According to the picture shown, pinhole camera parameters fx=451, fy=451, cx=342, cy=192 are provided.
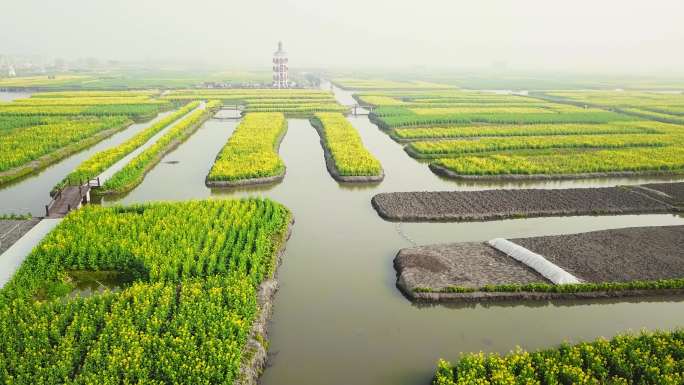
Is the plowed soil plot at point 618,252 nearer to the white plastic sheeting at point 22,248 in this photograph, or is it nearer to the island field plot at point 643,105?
the white plastic sheeting at point 22,248

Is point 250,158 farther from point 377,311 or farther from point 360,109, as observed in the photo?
point 360,109

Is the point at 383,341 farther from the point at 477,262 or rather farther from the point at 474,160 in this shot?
the point at 474,160

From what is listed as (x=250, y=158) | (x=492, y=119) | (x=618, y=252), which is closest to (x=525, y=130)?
(x=492, y=119)

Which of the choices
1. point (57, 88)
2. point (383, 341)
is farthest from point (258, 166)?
point (57, 88)

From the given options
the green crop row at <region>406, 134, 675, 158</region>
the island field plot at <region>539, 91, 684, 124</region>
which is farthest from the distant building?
the green crop row at <region>406, 134, 675, 158</region>

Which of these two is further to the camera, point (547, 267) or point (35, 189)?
point (35, 189)

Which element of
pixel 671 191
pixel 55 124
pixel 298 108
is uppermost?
pixel 298 108

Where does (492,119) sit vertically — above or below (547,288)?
above
